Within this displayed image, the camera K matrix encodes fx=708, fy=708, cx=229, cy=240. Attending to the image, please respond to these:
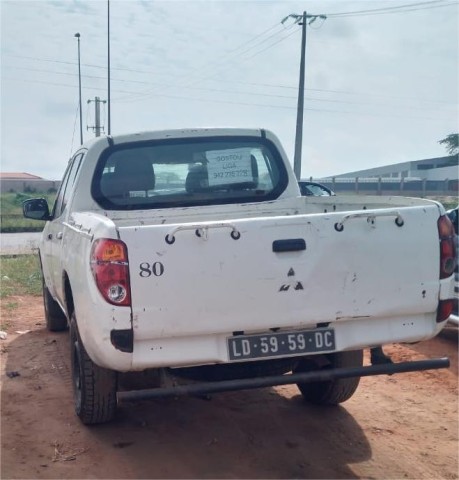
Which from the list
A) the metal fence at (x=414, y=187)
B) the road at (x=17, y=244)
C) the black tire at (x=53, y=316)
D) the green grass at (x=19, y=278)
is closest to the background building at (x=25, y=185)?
the road at (x=17, y=244)

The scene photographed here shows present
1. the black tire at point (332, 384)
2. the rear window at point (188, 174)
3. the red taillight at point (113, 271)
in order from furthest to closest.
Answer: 1. the rear window at point (188, 174)
2. the black tire at point (332, 384)
3. the red taillight at point (113, 271)

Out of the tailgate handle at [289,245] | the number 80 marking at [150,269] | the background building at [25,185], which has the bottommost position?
the background building at [25,185]

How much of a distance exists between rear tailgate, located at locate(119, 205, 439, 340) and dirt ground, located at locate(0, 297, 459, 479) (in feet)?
3.25

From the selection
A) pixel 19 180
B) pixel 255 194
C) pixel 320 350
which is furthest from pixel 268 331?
pixel 19 180

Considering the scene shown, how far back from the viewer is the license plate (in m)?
3.92

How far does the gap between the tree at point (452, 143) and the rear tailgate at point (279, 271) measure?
3072 cm

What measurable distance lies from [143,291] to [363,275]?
1233mm

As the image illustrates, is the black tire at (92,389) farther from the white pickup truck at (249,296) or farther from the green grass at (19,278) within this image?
the green grass at (19,278)

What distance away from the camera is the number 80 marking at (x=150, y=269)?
3689 mm

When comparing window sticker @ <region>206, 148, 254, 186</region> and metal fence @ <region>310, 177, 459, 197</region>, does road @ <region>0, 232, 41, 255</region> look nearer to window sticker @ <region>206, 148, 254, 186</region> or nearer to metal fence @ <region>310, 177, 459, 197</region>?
metal fence @ <region>310, 177, 459, 197</region>

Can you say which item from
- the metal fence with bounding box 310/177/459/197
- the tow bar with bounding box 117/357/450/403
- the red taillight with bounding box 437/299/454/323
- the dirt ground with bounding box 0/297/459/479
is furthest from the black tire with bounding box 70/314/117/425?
the metal fence with bounding box 310/177/459/197

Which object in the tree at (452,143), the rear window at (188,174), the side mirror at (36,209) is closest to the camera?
the rear window at (188,174)

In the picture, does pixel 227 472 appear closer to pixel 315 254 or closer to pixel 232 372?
pixel 232 372

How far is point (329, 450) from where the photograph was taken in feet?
15.0
